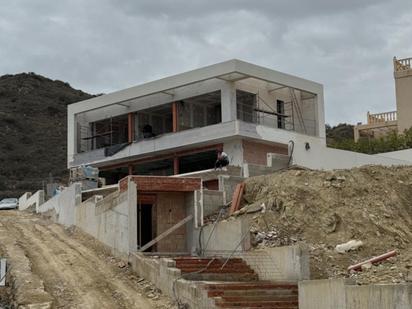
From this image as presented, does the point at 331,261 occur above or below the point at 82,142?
below

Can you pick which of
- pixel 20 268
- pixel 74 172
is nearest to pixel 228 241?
pixel 20 268

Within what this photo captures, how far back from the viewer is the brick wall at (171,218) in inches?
920

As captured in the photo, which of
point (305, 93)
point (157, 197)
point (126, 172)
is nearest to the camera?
point (157, 197)

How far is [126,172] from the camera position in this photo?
41188mm

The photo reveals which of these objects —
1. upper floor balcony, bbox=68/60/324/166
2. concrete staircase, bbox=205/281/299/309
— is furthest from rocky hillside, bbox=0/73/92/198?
concrete staircase, bbox=205/281/299/309

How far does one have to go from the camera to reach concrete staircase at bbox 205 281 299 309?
1661cm

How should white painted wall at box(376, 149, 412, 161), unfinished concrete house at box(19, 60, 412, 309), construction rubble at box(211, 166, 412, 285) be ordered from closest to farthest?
unfinished concrete house at box(19, 60, 412, 309), construction rubble at box(211, 166, 412, 285), white painted wall at box(376, 149, 412, 161)

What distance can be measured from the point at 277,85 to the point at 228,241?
637 inches

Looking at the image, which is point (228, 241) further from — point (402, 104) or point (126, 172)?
point (402, 104)

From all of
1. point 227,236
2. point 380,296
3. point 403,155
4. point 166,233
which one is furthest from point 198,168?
point 380,296

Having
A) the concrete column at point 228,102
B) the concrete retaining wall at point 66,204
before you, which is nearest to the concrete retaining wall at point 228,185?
the concrete retaining wall at point 66,204

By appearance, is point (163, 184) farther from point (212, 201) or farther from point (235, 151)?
point (235, 151)

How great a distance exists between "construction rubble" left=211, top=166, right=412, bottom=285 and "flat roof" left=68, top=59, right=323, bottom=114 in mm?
9629

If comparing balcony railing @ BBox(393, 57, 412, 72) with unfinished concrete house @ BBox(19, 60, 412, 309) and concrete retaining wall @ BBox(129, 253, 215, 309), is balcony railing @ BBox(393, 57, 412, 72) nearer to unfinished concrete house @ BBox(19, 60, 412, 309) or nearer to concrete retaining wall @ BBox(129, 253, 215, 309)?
unfinished concrete house @ BBox(19, 60, 412, 309)
